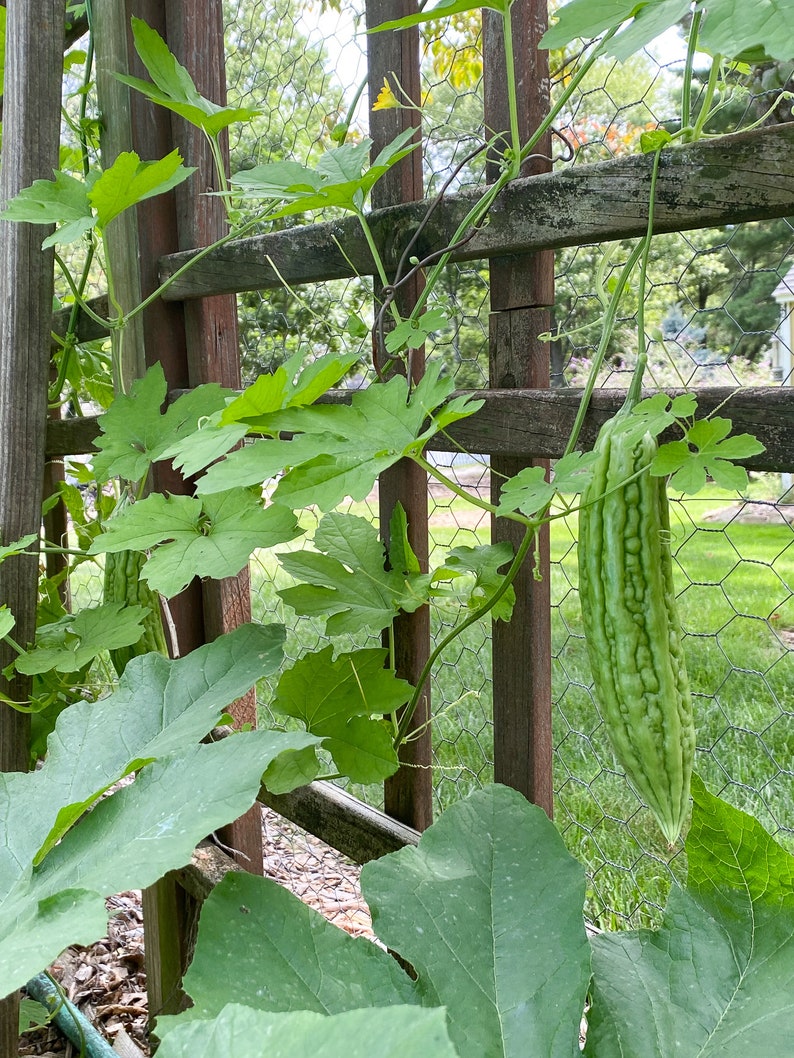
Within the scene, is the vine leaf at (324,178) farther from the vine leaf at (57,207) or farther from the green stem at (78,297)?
the green stem at (78,297)

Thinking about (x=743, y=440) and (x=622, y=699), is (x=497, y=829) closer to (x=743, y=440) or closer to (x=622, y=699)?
(x=622, y=699)

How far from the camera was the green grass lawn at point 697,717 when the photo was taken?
1566mm

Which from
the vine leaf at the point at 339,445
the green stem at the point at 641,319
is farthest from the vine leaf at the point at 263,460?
the green stem at the point at 641,319

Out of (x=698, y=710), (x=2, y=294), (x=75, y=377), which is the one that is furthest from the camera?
(x=698, y=710)

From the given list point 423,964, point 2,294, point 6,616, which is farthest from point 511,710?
point 2,294

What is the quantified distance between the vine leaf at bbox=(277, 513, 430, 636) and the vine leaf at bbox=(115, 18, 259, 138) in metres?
0.53

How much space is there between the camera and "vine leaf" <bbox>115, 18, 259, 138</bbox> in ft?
3.42

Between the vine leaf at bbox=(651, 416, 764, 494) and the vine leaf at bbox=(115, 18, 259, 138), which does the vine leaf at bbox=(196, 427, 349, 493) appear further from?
the vine leaf at bbox=(115, 18, 259, 138)

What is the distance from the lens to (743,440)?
2.25ft

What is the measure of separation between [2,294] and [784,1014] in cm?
123

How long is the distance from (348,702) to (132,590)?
0.38m

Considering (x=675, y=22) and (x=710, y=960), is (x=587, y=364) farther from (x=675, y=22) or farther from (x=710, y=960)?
(x=710, y=960)

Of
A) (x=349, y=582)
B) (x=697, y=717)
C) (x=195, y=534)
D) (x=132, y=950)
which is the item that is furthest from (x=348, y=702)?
(x=132, y=950)

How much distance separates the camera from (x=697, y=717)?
1977 millimetres
